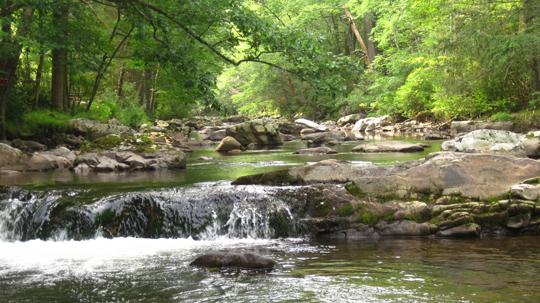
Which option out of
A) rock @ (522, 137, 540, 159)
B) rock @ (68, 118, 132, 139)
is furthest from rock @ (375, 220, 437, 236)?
rock @ (68, 118, 132, 139)

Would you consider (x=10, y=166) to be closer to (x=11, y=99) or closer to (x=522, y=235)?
(x=11, y=99)

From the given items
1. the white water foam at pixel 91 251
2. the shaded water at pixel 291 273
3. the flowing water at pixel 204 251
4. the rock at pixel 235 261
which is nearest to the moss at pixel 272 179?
the flowing water at pixel 204 251

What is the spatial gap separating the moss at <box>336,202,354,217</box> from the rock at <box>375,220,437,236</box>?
466 millimetres

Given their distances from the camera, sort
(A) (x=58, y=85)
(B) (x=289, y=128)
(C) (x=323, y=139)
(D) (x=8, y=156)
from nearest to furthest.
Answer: (D) (x=8, y=156) < (A) (x=58, y=85) < (C) (x=323, y=139) < (B) (x=289, y=128)

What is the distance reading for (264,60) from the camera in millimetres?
27891

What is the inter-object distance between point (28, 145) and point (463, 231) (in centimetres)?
1322

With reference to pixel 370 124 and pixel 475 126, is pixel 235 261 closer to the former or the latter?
pixel 475 126

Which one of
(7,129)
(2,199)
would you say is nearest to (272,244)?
(2,199)

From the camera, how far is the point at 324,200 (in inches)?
350

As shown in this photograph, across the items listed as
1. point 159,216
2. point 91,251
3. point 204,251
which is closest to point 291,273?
point 204,251

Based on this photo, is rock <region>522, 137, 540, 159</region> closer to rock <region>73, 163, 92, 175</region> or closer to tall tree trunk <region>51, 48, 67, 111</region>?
rock <region>73, 163, 92, 175</region>

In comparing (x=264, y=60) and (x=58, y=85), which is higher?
(x=264, y=60)

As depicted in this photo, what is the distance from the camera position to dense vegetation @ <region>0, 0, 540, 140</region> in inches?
299

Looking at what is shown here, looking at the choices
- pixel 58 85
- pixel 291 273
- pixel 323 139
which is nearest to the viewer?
pixel 291 273
